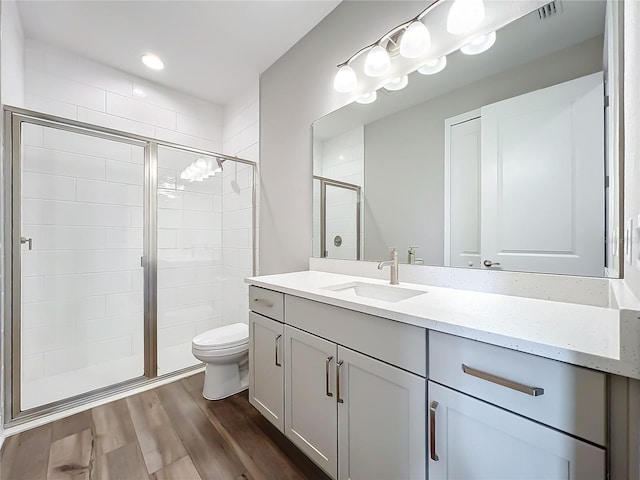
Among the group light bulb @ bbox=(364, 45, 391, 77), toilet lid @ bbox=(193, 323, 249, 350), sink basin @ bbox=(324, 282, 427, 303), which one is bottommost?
toilet lid @ bbox=(193, 323, 249, 350)

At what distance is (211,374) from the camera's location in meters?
1.89

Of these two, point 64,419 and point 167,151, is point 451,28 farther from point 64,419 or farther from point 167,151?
point 64,419

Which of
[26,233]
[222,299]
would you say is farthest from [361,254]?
[26,233]

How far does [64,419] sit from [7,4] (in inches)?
93.9

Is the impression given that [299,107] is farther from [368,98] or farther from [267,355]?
[267,355]

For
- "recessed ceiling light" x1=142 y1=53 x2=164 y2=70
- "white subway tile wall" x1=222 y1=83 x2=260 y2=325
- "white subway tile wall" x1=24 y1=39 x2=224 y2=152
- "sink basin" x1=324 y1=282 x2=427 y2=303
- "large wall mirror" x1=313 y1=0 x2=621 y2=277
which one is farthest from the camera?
"white subway tile wall" x1=222 y1=83 x2=260 y2=325

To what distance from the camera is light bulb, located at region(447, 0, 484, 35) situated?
1.20m

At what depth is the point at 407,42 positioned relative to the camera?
1397mm

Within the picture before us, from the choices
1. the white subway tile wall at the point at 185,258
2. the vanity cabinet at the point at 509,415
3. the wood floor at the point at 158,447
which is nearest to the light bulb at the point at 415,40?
the vanity cabinet at the point at 509,415

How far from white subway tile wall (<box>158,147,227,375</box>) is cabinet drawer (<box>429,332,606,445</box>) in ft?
7.24

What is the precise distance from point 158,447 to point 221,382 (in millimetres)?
495

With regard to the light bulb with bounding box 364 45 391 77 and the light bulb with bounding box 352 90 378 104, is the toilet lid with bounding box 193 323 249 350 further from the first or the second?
the light bulb with bounding box 364 45 391 77

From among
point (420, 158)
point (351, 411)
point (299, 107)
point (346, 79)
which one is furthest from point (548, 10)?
point (351, 411)

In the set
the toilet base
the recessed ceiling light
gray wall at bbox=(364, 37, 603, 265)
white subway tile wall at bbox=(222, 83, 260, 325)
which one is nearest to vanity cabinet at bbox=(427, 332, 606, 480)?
gray wall at bbox=(364, 37, 603, 265)
